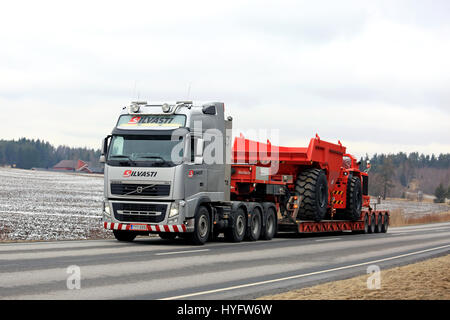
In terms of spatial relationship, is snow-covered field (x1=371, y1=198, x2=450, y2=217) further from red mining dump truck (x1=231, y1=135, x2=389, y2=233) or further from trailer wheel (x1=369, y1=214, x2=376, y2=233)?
red mining dump truck (x1=231, y1=135, x2=389, y2=233)

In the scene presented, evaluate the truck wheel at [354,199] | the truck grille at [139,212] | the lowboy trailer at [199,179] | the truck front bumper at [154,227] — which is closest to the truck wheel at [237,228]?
the lowboy trailer at [199,179]

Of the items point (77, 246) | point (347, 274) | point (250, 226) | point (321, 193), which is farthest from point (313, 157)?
point (347, 274)

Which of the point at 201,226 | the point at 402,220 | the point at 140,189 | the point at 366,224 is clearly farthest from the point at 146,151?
the point at 402,220

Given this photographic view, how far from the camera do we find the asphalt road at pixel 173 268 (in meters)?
9.69

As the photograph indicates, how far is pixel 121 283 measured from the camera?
34.2 feet

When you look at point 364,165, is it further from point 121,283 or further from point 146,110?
point 121,283

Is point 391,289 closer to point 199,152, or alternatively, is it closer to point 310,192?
point 199,152

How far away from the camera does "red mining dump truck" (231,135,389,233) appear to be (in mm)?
22859

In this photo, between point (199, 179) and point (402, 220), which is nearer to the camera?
point (199, 179)

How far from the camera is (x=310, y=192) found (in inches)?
975

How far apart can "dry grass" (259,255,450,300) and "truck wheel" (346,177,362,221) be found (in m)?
16.0

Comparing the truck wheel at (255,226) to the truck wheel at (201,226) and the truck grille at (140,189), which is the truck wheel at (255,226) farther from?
the truck grille at (140,189)

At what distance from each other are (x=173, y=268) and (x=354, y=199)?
58.9 feet
